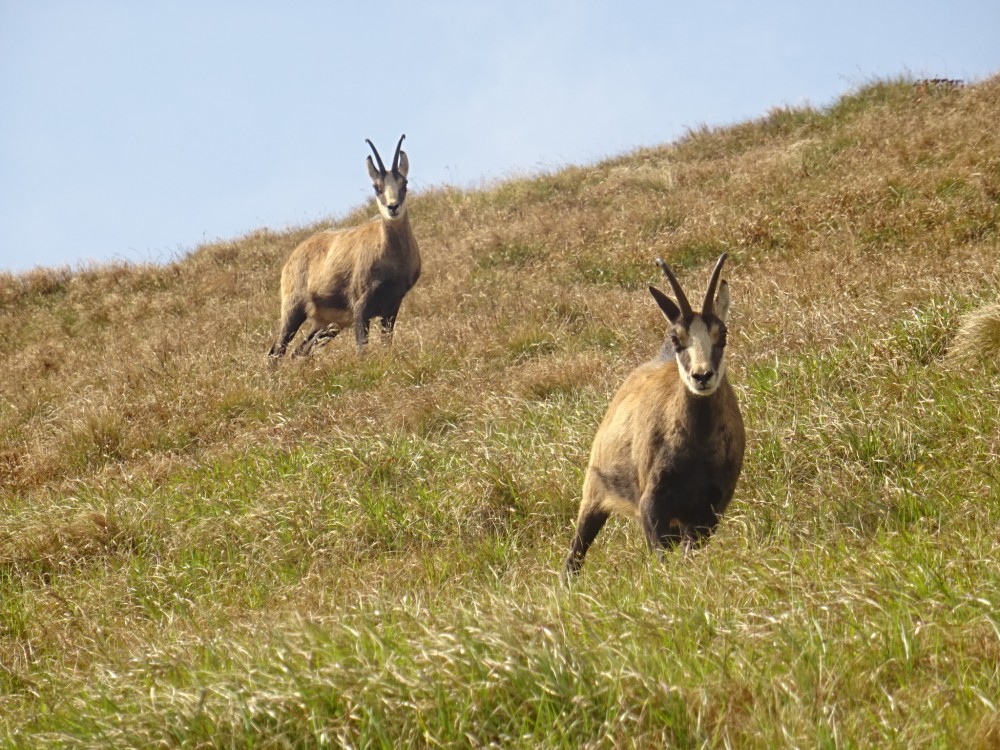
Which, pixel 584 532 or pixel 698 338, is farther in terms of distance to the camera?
pixel 584 532

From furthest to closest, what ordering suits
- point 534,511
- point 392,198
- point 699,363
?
point 392,198 → point 534,511 → point 699,363

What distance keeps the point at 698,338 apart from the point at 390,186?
27.6 ft

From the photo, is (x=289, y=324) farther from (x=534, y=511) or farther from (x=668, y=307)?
(x=668, y=307)

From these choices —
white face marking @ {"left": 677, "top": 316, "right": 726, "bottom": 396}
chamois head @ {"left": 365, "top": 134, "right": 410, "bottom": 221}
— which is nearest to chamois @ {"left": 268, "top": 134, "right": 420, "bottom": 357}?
chamois head @ {"left": 365, "top": 134, "right": 410, "bottom": 221}

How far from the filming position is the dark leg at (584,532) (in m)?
5.82

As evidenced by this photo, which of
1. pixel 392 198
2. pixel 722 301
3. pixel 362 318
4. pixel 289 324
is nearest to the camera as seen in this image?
pixel 722 301

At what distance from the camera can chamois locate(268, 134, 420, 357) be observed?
1271 cm

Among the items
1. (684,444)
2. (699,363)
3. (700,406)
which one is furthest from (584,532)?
(699,363)

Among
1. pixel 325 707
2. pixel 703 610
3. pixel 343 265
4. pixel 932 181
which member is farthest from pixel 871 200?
pixel 325 707

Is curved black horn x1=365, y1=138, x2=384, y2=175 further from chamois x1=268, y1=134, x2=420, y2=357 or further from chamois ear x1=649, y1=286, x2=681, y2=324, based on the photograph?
chamois ear x1=649, y1=286, x2=681, y2=324

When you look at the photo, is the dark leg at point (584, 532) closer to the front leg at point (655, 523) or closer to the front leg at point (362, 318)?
the front leg at point (655, 523)

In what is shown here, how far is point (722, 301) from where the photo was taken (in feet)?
19.0

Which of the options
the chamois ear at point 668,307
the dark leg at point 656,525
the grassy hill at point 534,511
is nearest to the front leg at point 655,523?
the dark leg at point 656,525

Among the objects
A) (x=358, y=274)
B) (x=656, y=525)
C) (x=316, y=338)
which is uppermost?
(x=358, y=274)
